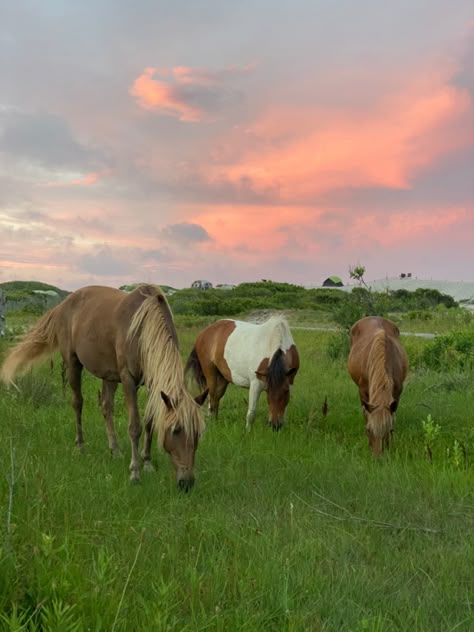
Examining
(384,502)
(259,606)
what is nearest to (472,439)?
(384,502)

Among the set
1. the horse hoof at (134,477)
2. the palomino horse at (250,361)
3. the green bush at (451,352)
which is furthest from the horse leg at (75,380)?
the green bush at (451,352)

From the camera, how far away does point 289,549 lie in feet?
12.2

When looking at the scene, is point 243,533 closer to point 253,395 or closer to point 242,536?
point 242,536

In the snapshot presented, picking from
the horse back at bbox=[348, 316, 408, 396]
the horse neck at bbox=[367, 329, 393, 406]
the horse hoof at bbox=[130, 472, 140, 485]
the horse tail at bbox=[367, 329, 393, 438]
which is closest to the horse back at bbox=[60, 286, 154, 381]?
the horse hoof at bbox=[130, 472, 140, 485]

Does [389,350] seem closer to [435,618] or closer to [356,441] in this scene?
[356,441]

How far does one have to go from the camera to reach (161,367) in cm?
535

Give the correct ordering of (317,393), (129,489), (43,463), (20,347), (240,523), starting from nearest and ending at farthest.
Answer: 1. (240,523)
2. (129,489)
3. (43,463)
4. (20,347)
5. (317,393)

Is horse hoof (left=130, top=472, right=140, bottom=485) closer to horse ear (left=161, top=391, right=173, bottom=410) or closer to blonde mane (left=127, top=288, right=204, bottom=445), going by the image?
blonde mane (left=127, top=288, right=204, bottom=445)

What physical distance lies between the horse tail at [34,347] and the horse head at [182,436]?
143 inches

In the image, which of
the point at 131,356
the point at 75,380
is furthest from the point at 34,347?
the point at 131,356

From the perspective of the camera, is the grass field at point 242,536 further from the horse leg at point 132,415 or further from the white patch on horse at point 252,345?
the white patch on horse at point 252,345

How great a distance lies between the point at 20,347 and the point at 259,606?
6260mm

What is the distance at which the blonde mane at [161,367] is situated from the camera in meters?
4.89

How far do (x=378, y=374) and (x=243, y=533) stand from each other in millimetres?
3783
